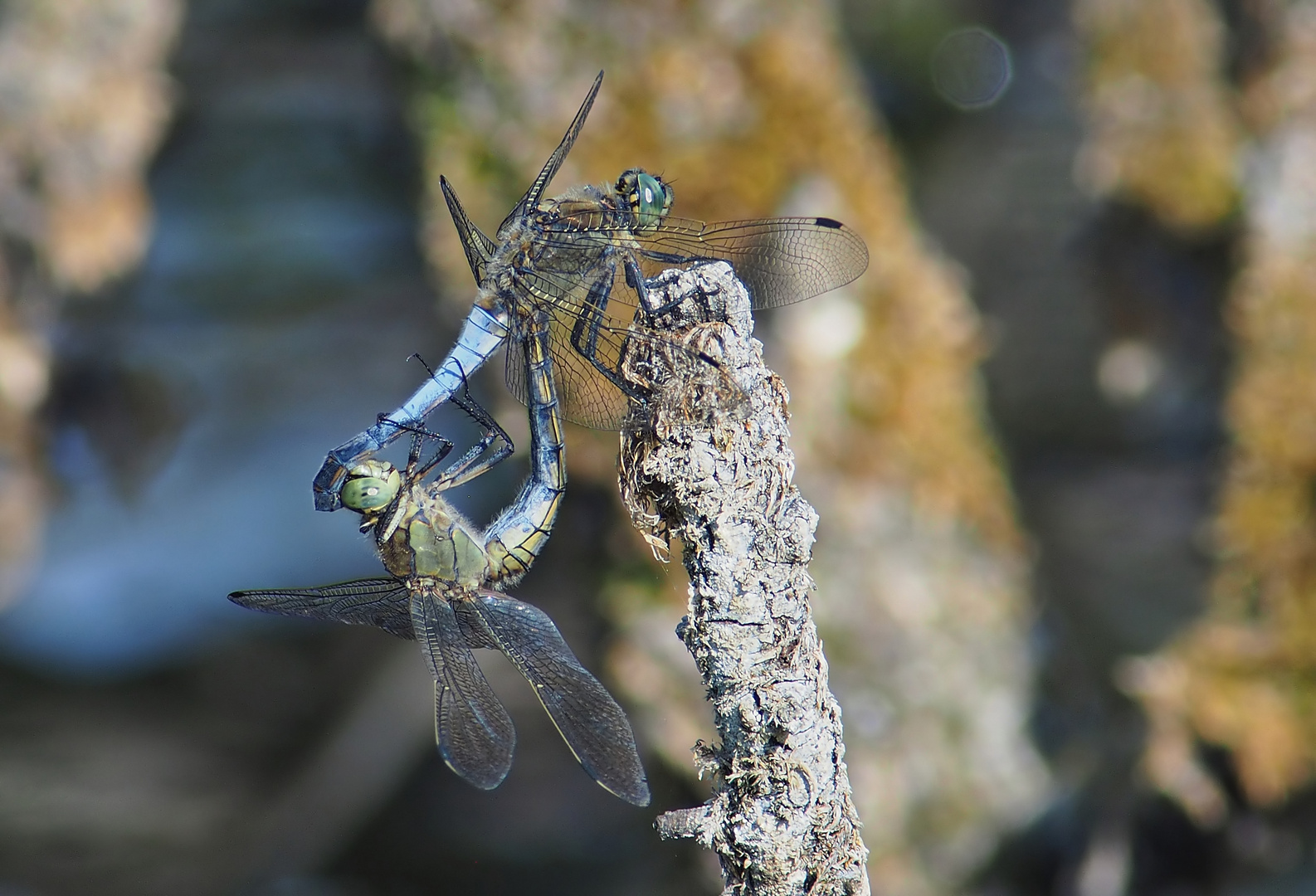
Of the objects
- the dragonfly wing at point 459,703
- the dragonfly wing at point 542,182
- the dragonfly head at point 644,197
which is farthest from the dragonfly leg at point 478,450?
the dragonfly head at point 644,197

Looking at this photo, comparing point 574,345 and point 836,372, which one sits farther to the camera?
point 836,372

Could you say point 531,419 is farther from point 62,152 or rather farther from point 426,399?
point 62,152

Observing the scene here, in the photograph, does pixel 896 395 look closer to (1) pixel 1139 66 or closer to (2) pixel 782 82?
(2) pixel 782 82

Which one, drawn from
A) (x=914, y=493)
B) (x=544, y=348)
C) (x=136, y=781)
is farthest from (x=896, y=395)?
(x=136, y=781)

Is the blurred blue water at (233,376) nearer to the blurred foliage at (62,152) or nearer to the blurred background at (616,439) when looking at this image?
the blurred background at (616,439)

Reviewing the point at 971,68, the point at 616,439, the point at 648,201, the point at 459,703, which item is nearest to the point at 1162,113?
the point at 971,68

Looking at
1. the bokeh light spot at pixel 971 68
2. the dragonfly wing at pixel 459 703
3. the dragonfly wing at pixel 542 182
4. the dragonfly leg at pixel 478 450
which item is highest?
the bokeh light spot at pixel 971 68

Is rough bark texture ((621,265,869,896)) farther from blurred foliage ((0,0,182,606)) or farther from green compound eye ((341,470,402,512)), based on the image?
blurred foliage ((0,0,182,606))
